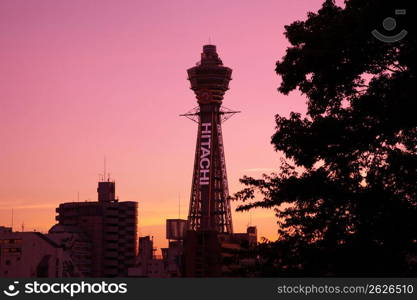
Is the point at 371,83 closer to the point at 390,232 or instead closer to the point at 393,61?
the point at 393,61

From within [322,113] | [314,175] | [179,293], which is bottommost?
[179,293]

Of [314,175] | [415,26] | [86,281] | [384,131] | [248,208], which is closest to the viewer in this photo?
[86,281]

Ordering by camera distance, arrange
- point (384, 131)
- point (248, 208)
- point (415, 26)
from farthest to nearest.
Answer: point (248, 208), point (384, 131), point (415, 26)

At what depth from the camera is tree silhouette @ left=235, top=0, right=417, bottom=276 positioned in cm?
2808

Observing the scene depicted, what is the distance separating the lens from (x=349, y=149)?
29.8 m

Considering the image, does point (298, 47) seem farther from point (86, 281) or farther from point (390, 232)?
point (86, 281)

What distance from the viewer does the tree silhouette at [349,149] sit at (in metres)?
28.1

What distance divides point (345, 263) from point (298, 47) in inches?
312

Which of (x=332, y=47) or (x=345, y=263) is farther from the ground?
(x=332, y=47)

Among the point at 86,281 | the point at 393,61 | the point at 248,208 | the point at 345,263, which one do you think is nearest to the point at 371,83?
the point at 393,61

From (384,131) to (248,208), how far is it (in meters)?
7.90

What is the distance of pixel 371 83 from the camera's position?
1144 inches

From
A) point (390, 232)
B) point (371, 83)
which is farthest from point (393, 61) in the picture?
point (390, 232)

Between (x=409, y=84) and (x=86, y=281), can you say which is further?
(x=409, y=84)
